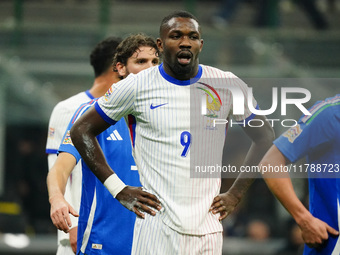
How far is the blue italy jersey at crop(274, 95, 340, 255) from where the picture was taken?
167 inches

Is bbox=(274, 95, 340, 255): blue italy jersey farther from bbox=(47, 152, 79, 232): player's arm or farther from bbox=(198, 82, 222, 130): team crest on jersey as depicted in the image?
bbox=(47, 152, 79, 232): player's arm

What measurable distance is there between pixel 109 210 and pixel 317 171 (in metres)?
1.50

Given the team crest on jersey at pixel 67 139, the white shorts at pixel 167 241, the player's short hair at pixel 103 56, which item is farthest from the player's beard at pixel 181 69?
the player's short hair at pixel 103 56

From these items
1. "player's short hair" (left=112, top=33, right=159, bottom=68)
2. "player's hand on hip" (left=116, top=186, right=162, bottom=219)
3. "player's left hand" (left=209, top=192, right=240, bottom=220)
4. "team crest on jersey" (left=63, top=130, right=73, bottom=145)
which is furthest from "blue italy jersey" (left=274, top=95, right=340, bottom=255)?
"team crest on jersey" (left=63, top=130, right=73, bottom=145)

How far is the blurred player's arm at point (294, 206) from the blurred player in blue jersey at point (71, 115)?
1.86m

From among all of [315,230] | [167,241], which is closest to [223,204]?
[167,241]

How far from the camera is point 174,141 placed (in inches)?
164

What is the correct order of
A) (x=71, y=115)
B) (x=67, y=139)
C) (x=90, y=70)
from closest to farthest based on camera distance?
(x=67, y=139) < (x=71, y=115) < (x=90, y=70)

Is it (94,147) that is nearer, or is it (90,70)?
(94,147)

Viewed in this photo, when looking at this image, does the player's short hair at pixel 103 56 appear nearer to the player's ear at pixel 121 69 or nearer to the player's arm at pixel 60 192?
the player's ear at pixel 121 69

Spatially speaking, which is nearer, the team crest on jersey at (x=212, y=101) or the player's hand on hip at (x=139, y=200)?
the player's hand on hip at (x=139, y=200)

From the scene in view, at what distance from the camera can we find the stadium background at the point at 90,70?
10.7 meters

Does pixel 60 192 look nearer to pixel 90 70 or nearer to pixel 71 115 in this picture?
pixel 71 115

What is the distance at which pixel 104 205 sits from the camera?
16.3 ft
